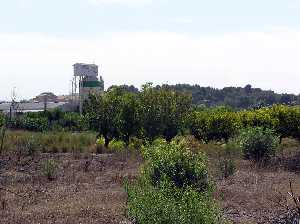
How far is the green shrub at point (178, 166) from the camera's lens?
9.88 metres

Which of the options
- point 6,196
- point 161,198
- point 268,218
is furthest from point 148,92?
point 161,198

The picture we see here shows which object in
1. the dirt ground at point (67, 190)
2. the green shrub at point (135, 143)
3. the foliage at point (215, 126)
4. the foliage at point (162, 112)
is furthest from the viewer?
the foliage at point (215, 126)

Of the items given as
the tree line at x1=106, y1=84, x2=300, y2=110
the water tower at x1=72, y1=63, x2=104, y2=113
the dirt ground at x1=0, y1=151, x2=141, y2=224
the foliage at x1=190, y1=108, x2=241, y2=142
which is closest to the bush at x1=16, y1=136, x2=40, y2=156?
the dirt ground at x1=0, y1=151, x2=141, y2=224

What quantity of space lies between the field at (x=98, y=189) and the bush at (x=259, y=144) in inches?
16.9

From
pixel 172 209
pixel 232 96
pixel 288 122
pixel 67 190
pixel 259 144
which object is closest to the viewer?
pixel 172 209

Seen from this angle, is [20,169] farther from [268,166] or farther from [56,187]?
[268,166]

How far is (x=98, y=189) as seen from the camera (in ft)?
44.7

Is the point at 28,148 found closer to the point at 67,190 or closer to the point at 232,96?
the point at 67,190

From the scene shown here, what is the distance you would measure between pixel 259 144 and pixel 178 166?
1035 centimetres

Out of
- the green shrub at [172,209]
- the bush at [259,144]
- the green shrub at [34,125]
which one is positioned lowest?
the green shrub at [34,125]

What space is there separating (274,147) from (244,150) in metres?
1.14

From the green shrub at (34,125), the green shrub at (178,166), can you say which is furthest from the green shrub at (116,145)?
the green shrub at (178,166)

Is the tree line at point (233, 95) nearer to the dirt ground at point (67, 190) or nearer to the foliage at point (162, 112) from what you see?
the foliage at point (162, 112)

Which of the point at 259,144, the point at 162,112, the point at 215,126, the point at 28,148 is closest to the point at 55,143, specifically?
the point at 28,148
